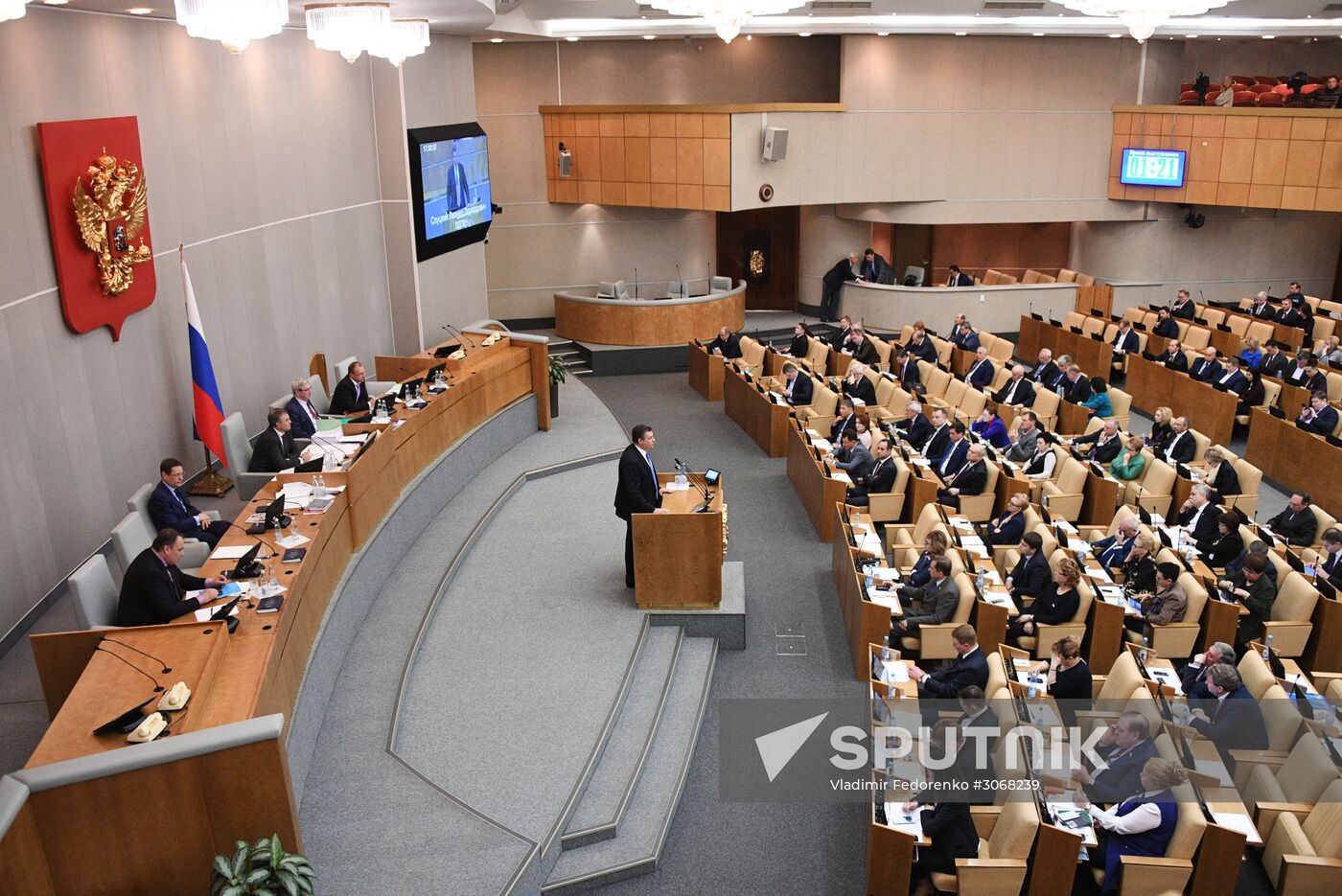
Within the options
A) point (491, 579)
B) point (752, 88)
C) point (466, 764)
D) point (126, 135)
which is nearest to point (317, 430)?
point (491, 579)

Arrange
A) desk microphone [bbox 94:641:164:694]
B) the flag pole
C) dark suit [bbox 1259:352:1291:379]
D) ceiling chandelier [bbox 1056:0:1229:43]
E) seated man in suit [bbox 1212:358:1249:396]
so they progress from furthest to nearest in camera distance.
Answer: dark suit [bbox 1259:352:1291:379], seated man in suit [bbox 1212:358:1249:396], the flag pole, ceiling chandelier [bbox 1056:0:1229:43], desk microphone [bbox 94:641:164:694]

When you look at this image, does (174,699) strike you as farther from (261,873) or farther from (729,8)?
(729,8)

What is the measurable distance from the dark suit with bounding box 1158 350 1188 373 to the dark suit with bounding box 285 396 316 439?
1029 centimetres

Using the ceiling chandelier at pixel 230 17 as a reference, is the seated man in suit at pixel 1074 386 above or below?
below

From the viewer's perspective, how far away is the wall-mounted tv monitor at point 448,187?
12914 millimetres

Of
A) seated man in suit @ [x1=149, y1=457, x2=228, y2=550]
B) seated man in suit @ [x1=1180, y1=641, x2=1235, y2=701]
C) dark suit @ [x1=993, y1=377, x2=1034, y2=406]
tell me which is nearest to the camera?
seated man in suit @ [x1=1180, y1=641, x2=1235, y2=701]

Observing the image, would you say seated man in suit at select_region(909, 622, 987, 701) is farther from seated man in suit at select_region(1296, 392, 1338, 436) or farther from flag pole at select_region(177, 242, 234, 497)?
seated man in suit at select_region(1296, 392, 1338, 436)

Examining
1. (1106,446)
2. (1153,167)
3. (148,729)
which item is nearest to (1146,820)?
(148,729)

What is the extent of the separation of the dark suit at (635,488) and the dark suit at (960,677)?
247 cm

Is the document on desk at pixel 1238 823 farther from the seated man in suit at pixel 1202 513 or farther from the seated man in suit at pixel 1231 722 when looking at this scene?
the seated man in suit at pixel 1202 513

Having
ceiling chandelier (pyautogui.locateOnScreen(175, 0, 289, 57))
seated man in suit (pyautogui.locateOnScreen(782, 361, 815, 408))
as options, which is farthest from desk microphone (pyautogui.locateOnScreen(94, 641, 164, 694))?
seated man in suit (pyautogui.locateOnScreen(782, 361, 815, 408))

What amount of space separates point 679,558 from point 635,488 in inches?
24.4

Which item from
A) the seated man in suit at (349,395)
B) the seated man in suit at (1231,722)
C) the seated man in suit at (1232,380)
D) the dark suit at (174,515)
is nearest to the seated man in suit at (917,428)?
the seated man in suit at (1232,380)

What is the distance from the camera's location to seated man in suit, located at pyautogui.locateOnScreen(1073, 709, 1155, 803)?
5719 millimetres
